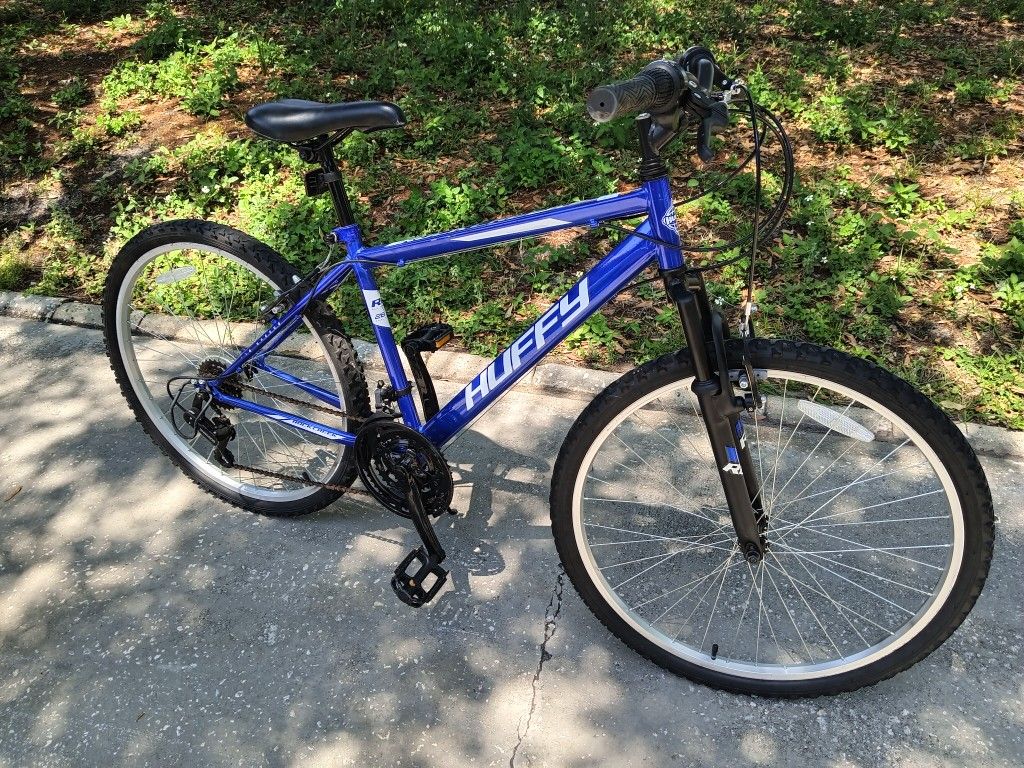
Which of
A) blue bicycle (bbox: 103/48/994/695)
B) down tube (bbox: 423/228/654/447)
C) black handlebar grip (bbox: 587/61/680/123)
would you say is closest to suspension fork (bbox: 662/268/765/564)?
blue bicycle (bbox: 103/48/994/695)

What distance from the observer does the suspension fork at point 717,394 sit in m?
1.88

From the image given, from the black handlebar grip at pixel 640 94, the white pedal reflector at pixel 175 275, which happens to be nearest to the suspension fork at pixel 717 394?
the black handlebar grip at pixel 640 94

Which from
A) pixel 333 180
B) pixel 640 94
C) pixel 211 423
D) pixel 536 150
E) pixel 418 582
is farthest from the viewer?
pixel 536 150

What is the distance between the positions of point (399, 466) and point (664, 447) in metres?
1.21

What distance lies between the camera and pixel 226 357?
10.4ft

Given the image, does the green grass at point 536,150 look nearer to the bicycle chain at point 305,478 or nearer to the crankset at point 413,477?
the bicycle chain at point 305,478

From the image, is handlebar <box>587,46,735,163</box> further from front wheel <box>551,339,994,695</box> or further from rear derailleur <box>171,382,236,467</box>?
rear derailleur <box>171,382,236,467</box>

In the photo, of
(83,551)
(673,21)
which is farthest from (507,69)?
(83,551)

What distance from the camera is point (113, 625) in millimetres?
2576

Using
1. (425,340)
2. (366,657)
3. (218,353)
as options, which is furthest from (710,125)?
(218,353)

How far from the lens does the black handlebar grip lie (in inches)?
60.8

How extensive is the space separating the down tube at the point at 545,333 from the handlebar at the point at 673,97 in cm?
28

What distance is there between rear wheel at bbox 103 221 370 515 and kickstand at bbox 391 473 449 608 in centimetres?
38

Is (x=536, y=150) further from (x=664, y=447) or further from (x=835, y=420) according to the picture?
(x=835, y=420)
